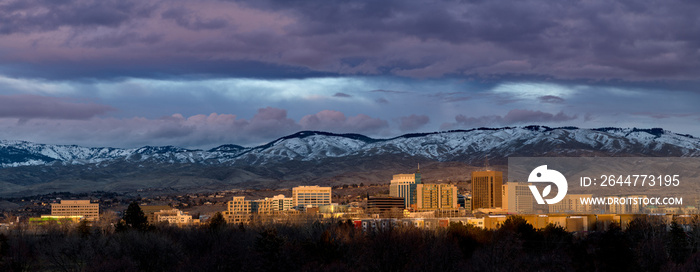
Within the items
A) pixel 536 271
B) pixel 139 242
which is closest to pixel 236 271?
pixel 536 271

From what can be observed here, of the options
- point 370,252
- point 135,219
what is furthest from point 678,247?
point 135,219

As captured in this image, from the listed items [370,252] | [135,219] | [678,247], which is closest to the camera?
[370,252]

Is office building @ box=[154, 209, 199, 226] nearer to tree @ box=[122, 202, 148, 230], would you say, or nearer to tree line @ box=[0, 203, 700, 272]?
tree @ box=[122, 202, 148, 230]

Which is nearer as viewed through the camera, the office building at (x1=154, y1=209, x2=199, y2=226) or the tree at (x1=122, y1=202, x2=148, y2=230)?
the tree at (x1=122, y1=202, x2=148, y2=230)

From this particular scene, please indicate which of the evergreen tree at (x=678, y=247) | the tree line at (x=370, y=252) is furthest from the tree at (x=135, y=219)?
the evergreen tree at (x=678, y=247)

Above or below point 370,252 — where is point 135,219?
above

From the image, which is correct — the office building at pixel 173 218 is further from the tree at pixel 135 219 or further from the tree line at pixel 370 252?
the tree line at pixel 370 252

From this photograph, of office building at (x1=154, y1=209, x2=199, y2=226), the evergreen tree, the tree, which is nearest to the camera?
the evergreen tree

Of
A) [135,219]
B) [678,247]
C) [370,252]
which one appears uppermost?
[135,219]

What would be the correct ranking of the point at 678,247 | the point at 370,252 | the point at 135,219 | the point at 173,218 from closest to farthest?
1. the point at 370,252
2. the point at 678,247
3. the point at 135,219
4. the point at 173,218

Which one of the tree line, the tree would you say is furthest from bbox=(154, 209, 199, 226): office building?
the tree line

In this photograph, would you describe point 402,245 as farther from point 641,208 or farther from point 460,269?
point 641,208

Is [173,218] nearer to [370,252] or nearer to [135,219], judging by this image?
[135,219]

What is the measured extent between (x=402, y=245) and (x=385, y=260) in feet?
13.7
